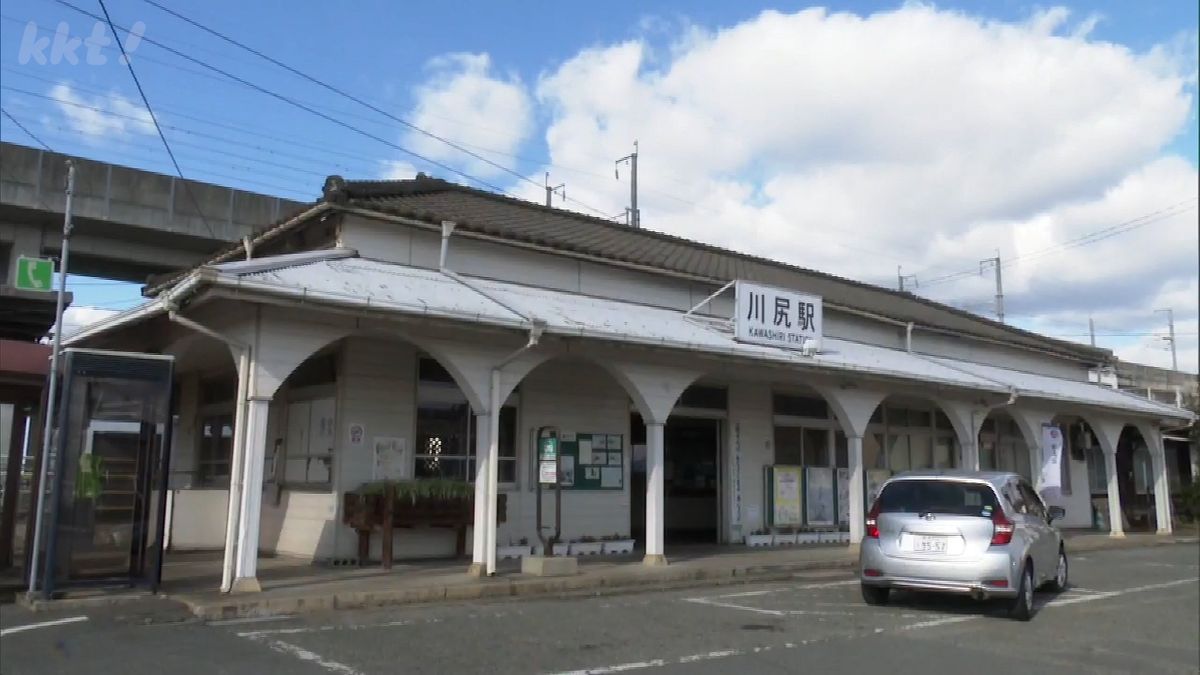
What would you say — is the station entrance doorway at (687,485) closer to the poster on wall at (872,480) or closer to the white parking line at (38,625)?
the poster on wall at (872,480)

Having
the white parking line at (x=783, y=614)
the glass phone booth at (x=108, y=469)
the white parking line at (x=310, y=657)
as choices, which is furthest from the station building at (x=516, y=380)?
the white parking line at (x=783, y=614)

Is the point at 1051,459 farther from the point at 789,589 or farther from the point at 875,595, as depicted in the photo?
the point at 875,595

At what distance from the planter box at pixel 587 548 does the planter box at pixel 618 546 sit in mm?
121

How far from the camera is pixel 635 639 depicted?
7938mm

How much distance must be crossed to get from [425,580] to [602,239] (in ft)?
26.7

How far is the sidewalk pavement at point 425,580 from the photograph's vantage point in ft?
29.5

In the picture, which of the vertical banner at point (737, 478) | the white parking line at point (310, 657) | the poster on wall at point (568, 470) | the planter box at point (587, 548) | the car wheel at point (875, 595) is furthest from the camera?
the vertical banner at point (737, 478)

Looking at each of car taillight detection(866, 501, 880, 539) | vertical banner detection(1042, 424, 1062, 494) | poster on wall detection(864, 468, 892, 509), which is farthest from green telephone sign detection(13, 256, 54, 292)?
vertical banner detection(1042, 424, 1062, 494)

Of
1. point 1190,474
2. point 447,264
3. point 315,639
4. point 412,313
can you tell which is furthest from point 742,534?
point 1190,474

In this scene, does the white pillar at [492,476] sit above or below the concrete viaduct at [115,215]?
below

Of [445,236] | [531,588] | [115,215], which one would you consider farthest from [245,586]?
[115,215]

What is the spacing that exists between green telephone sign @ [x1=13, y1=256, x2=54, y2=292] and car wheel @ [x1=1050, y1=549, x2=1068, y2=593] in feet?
43.5

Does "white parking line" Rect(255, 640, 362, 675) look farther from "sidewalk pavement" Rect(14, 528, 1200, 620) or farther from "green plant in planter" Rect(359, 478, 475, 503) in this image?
"green plant in planter" Rect(359, 478, 475, 503)

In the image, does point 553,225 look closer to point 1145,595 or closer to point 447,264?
point 447,264
